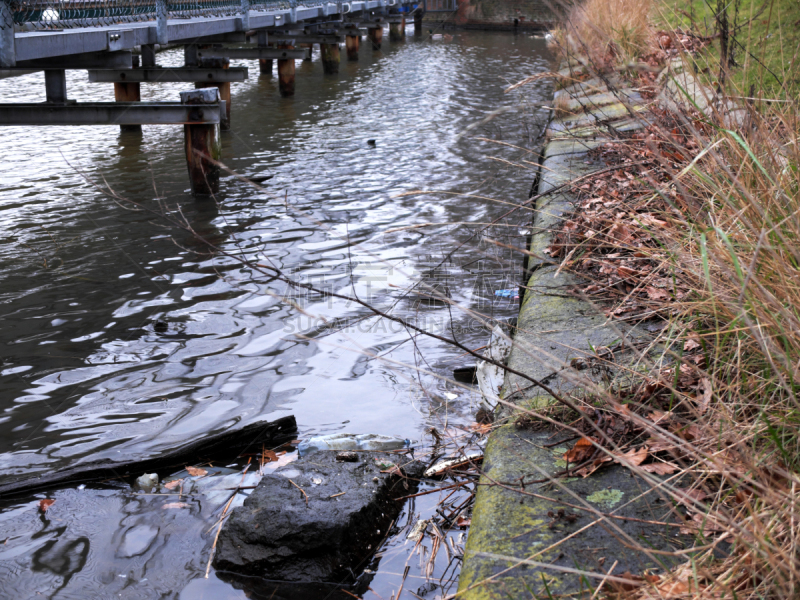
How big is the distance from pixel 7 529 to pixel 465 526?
1684 millimetres

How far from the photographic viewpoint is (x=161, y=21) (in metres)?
8.53

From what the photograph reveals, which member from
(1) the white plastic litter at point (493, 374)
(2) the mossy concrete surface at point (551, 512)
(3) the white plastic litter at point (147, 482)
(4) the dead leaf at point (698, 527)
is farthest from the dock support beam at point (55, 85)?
(4) the dead leaf at point (698, 527)

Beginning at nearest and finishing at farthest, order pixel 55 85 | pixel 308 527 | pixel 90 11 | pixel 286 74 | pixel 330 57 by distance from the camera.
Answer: pixel 308 527 < pixel 55 85 < pixel 90 11 < pixel 286 74 < pixel 330 57

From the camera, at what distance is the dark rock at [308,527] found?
2363mm

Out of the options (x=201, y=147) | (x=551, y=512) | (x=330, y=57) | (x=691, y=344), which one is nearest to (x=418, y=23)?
(x=330, y=57)

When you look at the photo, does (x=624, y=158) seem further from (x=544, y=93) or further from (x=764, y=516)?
(x=544, y=93)

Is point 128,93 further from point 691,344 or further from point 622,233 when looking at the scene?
point 691,344

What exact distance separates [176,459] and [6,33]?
430 centimetres

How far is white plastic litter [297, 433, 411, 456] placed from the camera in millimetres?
3068

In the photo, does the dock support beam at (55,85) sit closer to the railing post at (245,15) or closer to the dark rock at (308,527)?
the railing post at (245,15)

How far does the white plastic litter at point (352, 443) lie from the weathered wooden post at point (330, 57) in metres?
15.4

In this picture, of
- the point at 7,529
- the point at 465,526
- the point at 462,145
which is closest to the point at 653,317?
the point at 465,526

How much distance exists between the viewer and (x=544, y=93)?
13438 mm

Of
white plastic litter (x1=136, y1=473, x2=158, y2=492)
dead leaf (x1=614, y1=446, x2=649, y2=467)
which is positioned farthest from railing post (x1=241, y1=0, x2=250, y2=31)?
dead leaf (x1=614, y1=446, x2=649, y2=467)
